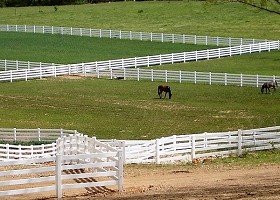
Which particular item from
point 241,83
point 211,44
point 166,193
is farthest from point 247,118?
point 211,44

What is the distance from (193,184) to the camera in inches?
837

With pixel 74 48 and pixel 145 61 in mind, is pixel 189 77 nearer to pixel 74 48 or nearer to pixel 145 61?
pixel 145 61

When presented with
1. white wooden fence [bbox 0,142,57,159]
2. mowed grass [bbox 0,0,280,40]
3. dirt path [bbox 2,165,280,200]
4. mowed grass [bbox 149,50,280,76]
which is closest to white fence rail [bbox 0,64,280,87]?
mowed grass [bbox 149,50,280,76]

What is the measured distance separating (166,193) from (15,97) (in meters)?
32.7

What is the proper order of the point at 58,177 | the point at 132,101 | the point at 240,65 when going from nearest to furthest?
1. the point at 58,177
2. the point at 132,101
3. the point at 240,65

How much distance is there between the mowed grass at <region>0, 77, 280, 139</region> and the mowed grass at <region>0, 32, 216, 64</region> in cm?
1423

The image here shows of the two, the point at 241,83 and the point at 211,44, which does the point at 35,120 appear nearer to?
the point at 241,83

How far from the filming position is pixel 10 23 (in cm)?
10881

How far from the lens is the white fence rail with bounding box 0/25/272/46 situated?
270 ft

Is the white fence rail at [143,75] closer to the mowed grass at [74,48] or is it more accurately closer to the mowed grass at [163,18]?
the mowed grass at [74,48]

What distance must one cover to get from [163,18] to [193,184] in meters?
86.4

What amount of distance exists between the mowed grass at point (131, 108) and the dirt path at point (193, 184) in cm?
1305

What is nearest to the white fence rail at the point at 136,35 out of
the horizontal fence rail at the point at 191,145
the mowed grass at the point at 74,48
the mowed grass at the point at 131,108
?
the mowed grass at the point at 74,48

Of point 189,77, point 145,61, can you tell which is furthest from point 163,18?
point 189,77
